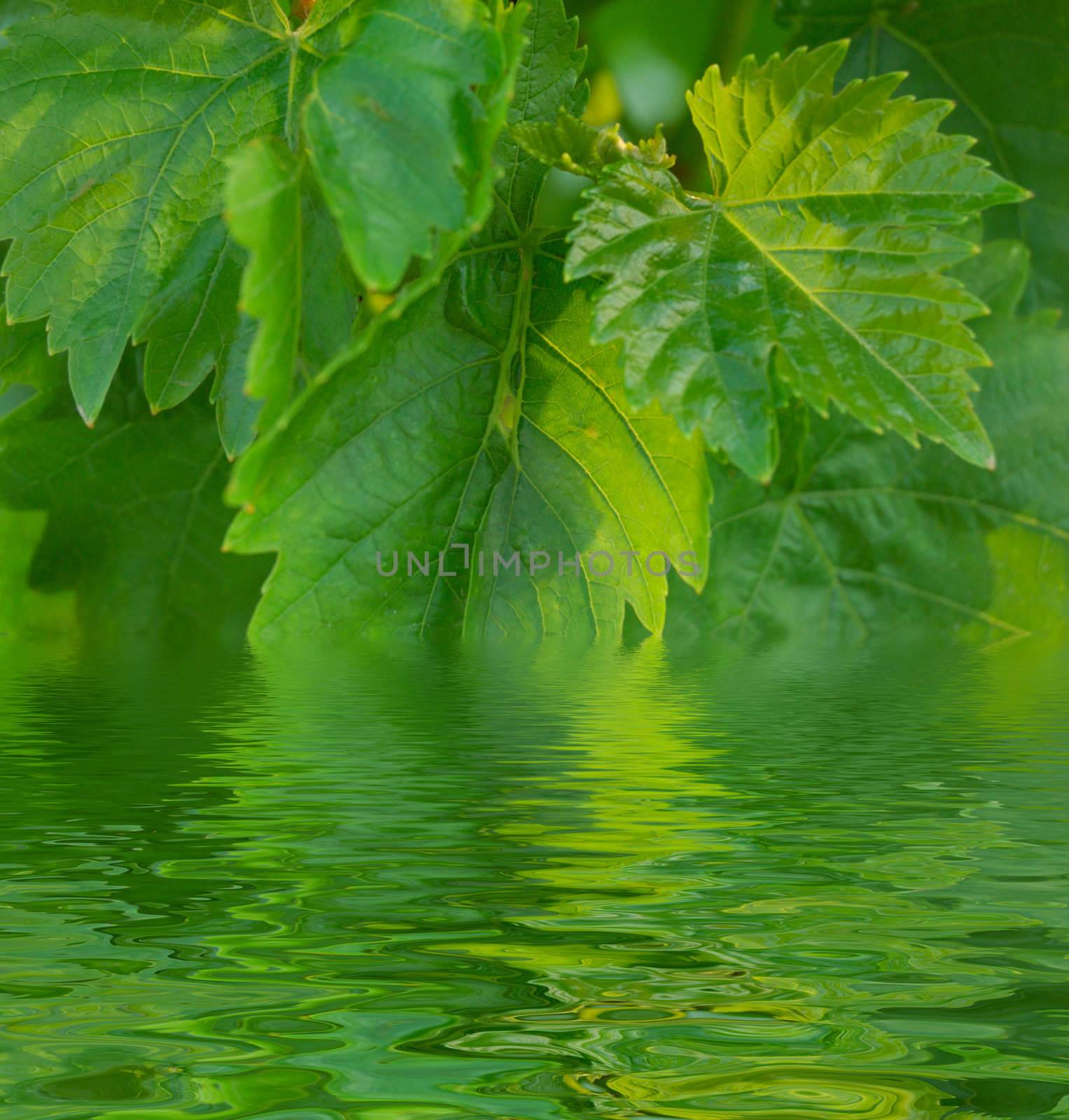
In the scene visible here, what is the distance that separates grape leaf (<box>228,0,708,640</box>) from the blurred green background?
0.73 ft

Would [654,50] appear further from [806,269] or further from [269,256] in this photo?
[269,256]

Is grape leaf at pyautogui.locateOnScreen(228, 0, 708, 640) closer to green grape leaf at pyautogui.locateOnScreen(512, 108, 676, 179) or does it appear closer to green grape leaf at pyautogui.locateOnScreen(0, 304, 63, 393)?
green grape leaf at pyautogui.locateOnScreen(512, 108, 676, 179)

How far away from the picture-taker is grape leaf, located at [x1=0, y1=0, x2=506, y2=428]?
1.46 feet

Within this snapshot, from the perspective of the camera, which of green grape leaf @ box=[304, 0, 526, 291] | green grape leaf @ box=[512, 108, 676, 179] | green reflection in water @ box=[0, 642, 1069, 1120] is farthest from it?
green grape leaf @ box=[512, 108, 676, 179]

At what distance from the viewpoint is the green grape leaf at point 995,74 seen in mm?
702

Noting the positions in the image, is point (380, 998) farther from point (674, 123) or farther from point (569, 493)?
point (674, 123)

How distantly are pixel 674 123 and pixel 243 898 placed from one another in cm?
49

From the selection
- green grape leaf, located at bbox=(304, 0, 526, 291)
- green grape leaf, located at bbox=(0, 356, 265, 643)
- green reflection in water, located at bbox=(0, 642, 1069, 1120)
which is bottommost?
green reflection in water, located at bbox=(0, 642, 1069, 1120)

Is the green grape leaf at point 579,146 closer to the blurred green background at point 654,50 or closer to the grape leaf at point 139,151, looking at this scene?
the grape leaf at point 139,151

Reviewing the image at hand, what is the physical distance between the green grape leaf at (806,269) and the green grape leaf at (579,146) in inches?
0.5

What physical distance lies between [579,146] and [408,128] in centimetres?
12

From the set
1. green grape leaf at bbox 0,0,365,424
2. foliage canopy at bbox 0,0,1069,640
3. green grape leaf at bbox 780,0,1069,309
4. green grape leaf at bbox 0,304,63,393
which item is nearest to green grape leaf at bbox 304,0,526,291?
foliage canopy at bbox 0,0,1069,640

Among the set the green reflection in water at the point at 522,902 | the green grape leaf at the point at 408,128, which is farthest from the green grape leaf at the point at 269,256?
the green reflection in water at the point at 522,902

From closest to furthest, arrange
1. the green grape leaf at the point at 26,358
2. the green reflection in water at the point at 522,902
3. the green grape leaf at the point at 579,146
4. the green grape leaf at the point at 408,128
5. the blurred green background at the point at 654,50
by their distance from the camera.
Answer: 1. the green reflection in water at the point at 522,902
2. the green grape leaf at the point at 408,128
3. the green grape leaf at the point at 579,146
4. the green grape leaf at the point at 26,358
5. the blurred green background at the point at 654,50
